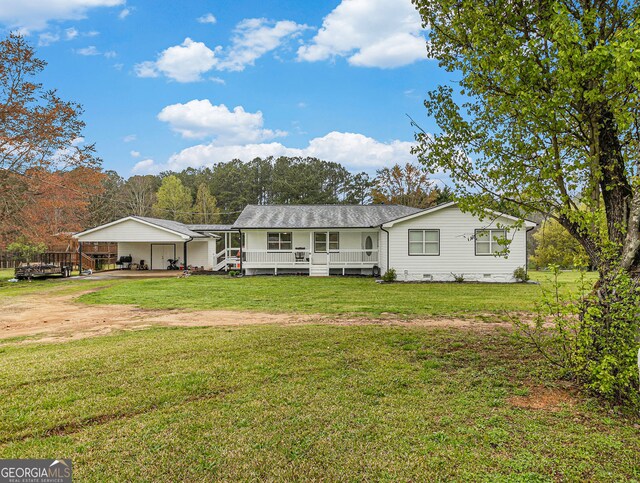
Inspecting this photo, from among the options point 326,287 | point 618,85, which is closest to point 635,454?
point 618,85

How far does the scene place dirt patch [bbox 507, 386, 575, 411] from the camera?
408 cm

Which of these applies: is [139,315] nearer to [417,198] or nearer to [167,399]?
[167,399]

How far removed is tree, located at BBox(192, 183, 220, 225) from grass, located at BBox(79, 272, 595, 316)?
97.2 ft

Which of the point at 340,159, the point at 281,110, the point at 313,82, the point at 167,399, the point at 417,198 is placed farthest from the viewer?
the point at 340,159

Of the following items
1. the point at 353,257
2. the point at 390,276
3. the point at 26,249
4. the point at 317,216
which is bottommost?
the point at 390,276

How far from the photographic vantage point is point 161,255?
29141 millimetres

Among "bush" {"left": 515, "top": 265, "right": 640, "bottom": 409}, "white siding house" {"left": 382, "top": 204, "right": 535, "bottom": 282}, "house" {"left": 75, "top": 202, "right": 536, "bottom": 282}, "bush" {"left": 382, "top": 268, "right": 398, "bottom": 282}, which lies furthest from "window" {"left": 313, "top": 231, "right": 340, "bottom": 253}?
"bush" {"left": 515, "top": 265, "right": 640, "bottom": 409}

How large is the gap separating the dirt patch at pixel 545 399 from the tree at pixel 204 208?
4450 centimetres

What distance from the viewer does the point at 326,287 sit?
53.1 feet

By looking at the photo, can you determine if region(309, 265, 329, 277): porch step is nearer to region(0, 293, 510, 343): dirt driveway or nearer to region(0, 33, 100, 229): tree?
region(0, 293, 510, 343): dirt driveway

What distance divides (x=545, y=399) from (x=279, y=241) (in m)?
19.0

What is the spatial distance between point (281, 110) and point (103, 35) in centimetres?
876

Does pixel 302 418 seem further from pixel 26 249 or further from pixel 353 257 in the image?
pixel 26 249

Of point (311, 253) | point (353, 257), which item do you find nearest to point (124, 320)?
point (311, 253)
